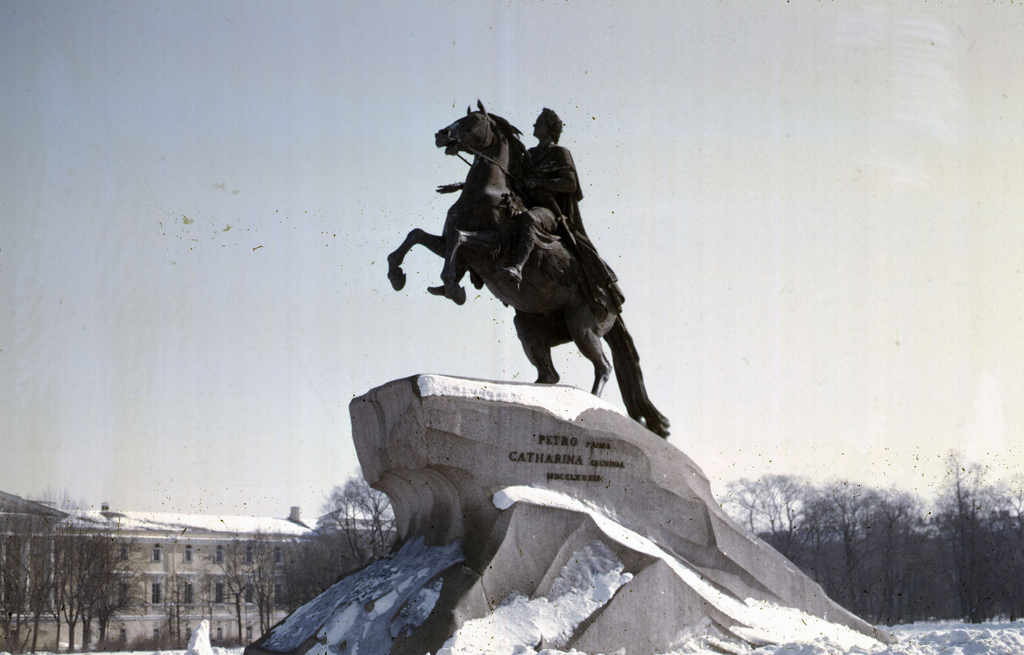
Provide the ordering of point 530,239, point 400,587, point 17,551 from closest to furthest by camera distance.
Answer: point 400,587
point 530,239
point 17,551

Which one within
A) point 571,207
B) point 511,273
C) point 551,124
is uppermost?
point 551,124

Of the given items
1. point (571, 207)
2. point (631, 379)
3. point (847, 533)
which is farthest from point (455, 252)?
point (847, 533)

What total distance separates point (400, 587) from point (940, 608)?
26.7m

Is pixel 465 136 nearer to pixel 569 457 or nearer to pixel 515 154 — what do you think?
pixel 515 154

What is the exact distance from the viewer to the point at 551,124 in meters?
10.8

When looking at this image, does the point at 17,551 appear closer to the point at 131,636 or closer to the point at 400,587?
the point at 131,636

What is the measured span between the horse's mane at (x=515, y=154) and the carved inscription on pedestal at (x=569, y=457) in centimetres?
285

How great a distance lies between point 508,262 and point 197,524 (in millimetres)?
45331

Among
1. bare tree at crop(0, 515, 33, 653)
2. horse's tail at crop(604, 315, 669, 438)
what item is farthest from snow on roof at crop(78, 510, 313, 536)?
horse's tail at crop(604, 315, 669, 438)

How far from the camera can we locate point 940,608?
98.5 feet

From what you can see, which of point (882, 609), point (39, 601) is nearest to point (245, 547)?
point (39, 601)

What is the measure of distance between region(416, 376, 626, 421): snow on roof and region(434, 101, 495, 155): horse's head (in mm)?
2509

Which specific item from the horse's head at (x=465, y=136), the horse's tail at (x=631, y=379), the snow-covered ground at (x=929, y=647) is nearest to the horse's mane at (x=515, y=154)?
the horse's head at (x=465, y=136)

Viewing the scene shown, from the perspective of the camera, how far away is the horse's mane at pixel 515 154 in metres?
10.1
